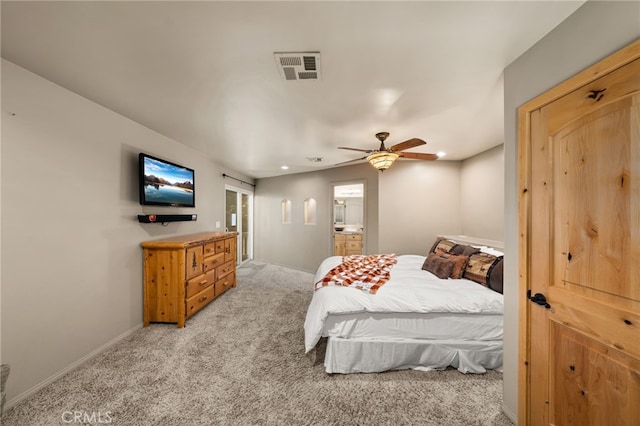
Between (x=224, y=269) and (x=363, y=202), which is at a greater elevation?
(x=363, y=202)

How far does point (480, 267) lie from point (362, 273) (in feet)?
4.10

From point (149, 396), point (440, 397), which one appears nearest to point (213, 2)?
point (149, 396)

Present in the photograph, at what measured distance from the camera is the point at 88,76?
1688 mm

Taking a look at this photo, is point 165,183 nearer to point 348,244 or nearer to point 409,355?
Result: point 409,355

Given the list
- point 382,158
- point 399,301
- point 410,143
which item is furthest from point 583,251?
point 382,158

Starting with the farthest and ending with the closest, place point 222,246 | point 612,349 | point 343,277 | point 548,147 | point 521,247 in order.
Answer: point 222,246 < point 343,277 < point 521,247 < point 548,147 < point 612,349

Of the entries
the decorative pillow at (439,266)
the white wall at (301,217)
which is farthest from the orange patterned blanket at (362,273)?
the white wall at (301,217)

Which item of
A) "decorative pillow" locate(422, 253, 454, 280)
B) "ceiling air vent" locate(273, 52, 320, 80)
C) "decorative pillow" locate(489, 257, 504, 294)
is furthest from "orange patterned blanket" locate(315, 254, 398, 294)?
"ceiling air vent" locate(273, 52, 320, 80)

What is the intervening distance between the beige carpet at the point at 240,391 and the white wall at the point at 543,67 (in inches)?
17.2

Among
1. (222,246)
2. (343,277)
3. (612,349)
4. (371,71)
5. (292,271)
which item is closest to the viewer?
(612,349)

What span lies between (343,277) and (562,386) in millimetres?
1633

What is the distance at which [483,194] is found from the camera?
139 inches

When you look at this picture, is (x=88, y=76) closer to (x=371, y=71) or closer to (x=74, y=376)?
(x=371, y=71)

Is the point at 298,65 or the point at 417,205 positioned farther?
the point at 417,205
